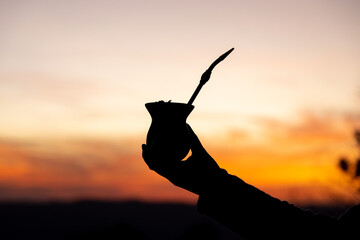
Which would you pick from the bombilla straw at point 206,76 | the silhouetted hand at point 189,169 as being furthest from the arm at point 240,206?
Result: the bombilla straw at point 206,76

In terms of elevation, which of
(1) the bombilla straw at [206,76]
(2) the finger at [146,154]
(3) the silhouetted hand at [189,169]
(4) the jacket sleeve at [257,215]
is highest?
(1) the bombilla straw at [206,76]

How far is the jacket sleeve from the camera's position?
2.49 metres

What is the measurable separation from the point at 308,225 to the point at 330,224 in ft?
0.44

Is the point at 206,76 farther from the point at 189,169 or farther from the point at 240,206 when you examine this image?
the point at 240,206

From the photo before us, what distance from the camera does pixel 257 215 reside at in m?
2.54

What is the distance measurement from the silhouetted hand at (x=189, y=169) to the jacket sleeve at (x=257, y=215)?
0.15 ft

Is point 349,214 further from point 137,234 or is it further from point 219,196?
point 137,234

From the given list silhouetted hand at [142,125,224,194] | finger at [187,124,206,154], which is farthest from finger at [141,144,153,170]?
finger at [187,124,206,154]

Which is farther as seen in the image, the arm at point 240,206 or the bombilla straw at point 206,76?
the bombilla straw at point 206,76

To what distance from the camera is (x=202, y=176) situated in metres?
2.62

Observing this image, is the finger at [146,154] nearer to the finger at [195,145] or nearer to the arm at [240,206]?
the arm at [240,206]

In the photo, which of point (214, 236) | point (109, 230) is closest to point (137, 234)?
point (109, 230)

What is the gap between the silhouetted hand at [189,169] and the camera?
261 centimetres

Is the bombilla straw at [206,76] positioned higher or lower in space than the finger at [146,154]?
higher
